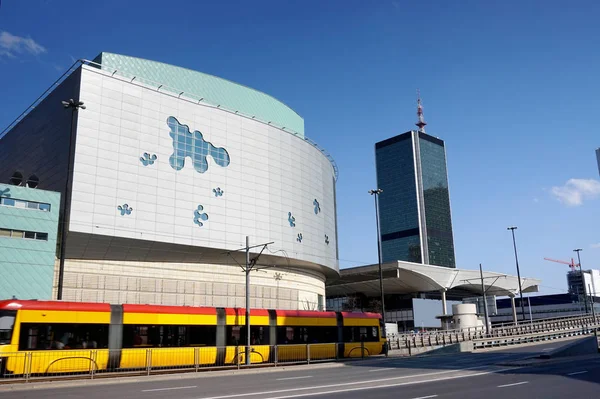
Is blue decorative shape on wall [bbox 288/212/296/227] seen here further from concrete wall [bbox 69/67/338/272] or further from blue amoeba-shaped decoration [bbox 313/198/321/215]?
blue amoeba-shaped decoration [bbox 313/198/321/215]

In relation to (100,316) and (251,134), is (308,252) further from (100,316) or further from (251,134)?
(100,316)

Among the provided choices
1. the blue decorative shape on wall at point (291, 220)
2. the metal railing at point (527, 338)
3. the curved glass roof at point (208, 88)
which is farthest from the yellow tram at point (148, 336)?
the curved glass roof at point (208, 88)

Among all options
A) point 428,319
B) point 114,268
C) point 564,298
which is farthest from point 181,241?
point 564,298

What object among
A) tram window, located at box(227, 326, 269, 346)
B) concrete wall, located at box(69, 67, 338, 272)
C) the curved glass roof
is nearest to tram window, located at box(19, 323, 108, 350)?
tram window, located at box(227, 326, 269, 346)

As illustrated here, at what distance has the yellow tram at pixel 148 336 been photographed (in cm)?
2348

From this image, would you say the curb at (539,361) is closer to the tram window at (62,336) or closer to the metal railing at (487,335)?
the metal railing at (487,335)

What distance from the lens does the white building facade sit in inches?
1941

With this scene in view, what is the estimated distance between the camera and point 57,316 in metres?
24.7

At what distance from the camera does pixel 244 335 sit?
31.5 metres

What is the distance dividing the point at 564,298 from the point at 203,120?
15307 centimetres

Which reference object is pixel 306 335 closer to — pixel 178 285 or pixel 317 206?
pixel 178 285

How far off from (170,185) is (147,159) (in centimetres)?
353

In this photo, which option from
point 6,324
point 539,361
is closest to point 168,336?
point 6,324

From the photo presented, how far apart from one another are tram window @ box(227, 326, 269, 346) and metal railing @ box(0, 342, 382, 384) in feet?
1.34
